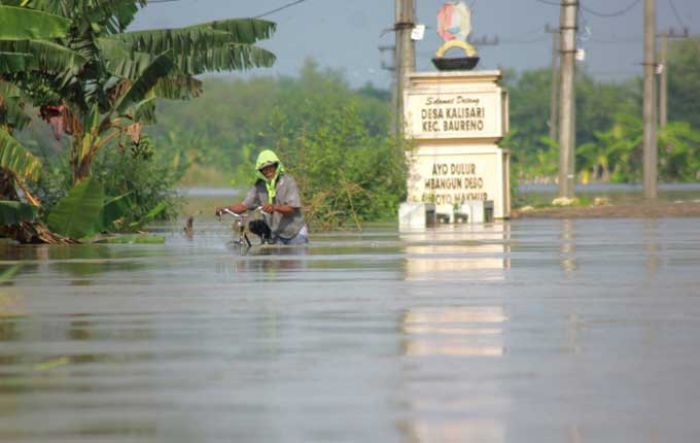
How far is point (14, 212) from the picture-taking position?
27.6 m

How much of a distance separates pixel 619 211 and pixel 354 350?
112 ft

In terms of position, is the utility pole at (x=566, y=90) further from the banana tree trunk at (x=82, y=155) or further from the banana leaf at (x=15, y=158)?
the banana leaf at (x=15, y=158)

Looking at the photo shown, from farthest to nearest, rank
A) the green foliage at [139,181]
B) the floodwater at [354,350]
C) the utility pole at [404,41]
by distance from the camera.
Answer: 1. the utility pole at [404,41]
2. the green foliage at [139,181]
3. the floodwater at [354,350]

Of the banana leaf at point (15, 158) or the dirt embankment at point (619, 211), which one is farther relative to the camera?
the dirt embankment at point (619, 211)

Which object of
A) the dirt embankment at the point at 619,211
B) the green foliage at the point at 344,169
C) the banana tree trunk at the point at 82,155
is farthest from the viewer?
the dirt embankment at the point at 619,211

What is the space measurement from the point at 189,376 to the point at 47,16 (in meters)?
14.1

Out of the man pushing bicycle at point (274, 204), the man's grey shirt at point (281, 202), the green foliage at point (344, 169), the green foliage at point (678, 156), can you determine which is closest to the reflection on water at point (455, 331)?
the man pushing bicycle at point (274, 204)

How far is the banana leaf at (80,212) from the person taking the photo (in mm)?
29812

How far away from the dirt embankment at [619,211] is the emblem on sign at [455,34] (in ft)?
12.8

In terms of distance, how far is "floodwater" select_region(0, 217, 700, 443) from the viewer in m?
9.88

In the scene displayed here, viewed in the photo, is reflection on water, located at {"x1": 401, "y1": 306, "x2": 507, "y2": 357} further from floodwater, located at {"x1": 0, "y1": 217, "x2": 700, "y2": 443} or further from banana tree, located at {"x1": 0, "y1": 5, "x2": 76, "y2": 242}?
banana tree, located at {"x1": 0, "y1": 5, "x2": 76, "y2": 242}

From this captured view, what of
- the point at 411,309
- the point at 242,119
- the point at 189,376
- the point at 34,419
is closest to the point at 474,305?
the point at 411,309

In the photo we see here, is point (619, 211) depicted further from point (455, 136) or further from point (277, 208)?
point (277, 208)

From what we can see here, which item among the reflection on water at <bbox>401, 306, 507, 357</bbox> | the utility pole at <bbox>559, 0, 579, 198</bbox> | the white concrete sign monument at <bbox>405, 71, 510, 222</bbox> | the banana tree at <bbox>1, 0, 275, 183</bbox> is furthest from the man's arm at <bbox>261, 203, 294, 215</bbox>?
the utility pole at <bbox>559, 0, 579, 198</bbox>
